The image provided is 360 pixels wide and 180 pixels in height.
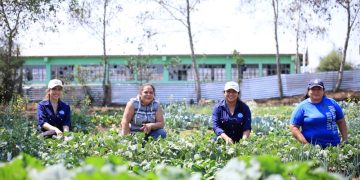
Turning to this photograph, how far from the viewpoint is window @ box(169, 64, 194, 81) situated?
30.5m

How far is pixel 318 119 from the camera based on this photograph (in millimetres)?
5082

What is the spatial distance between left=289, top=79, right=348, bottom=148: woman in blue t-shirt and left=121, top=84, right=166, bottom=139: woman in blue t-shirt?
5.99ft

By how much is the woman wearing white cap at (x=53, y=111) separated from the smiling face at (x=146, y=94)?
115 centimetres

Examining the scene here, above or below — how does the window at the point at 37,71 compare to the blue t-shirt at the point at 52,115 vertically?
above

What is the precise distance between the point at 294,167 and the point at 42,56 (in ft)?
103

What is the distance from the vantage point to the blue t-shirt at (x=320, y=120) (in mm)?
5102

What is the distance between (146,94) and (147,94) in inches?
0.5

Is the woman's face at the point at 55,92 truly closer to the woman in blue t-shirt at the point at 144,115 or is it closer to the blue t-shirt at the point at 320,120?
the woman in blue t-shirt at the point at 144,115

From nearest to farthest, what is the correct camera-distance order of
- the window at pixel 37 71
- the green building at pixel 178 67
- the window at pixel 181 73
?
1. the green building at pixel 178 67
2. the window at pixel 181 73
3. the window at pixel 37 71

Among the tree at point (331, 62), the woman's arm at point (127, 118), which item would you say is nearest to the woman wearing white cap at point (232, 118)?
the woman's arm at point (127, 118)

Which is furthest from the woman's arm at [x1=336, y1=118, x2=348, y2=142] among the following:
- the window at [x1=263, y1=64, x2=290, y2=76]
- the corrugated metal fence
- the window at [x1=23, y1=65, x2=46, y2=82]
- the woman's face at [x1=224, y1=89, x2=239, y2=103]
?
the window at [x1=23, y1=65, x2=46, y2=82]

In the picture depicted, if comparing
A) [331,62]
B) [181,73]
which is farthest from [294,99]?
[331,62]

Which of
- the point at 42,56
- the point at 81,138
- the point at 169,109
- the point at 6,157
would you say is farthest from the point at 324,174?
the point at 42,56

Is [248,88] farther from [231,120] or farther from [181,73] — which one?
[231,120]
